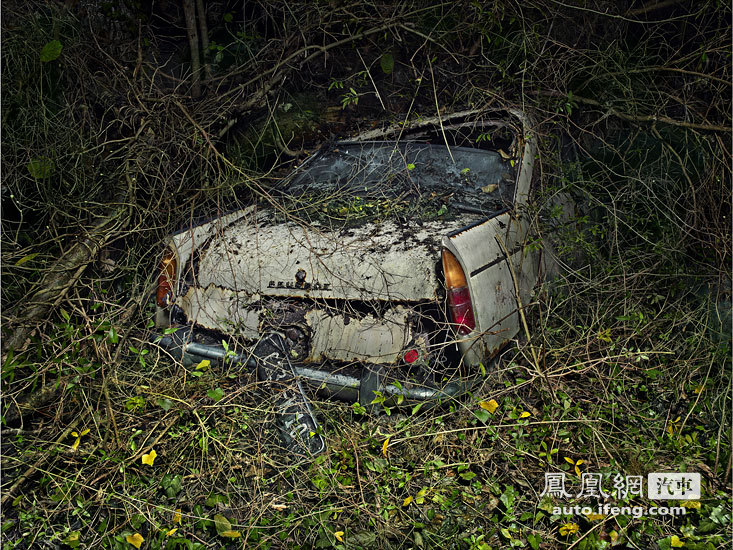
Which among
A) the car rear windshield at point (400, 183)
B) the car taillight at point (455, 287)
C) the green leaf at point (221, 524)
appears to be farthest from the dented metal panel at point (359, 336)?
the green leaf at point (221, 524)

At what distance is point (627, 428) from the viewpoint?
275 cm

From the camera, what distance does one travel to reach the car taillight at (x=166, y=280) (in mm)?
3074

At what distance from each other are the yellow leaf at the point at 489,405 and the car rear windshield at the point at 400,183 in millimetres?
1053

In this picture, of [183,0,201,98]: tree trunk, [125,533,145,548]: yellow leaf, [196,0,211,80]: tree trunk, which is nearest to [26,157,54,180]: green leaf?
[183,0,201,98]: tree trunk

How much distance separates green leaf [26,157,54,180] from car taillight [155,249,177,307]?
83cm

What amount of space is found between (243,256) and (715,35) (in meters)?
3.33

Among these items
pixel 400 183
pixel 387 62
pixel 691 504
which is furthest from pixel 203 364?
pixel 387 62

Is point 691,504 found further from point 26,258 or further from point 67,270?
point 26,258

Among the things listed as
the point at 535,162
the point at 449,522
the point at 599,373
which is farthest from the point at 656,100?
the point at 449,522

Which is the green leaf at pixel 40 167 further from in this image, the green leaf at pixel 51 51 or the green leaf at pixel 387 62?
the green leaf at pixel 387 62

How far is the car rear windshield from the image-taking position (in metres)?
3.23

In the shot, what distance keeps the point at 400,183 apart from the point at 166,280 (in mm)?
1591

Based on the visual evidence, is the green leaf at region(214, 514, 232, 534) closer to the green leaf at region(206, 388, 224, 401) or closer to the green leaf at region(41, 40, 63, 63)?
the green leaf at region(206, 388, 224, 401)

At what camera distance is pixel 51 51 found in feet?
10.3
